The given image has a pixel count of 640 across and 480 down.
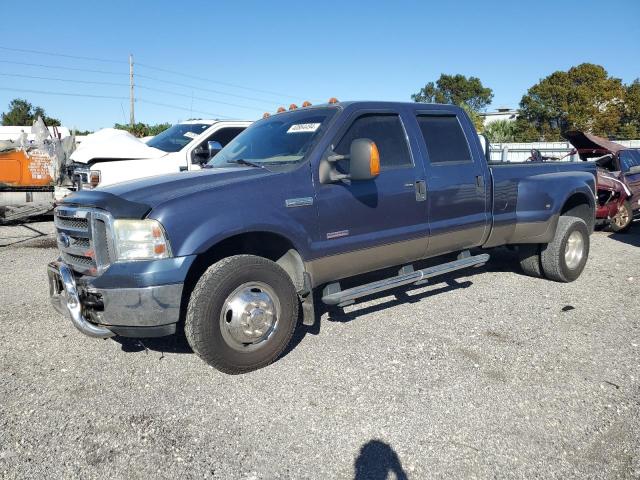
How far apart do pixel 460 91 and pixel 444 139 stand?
73478 mm

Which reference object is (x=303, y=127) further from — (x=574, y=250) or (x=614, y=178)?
(x=614, y=178)

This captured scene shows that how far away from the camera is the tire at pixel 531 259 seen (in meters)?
5.97

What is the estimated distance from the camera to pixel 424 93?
7581 cm

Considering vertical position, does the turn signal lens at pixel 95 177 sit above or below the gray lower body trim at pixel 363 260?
above

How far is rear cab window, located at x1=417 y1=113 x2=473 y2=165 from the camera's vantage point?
4711mm

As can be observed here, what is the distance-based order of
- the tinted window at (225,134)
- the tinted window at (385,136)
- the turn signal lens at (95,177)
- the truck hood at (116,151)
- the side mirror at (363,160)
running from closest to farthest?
1. the side mirror at (363,160)
2. the tinted window at (385,136)
3. the turn signal lens at (95,177)
4. the truck hood at (116,151)
5. the tinted window at (225,134)

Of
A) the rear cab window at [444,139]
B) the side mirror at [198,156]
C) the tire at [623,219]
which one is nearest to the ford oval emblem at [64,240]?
the rear cab window at [444,139]

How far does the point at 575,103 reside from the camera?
4609 cm

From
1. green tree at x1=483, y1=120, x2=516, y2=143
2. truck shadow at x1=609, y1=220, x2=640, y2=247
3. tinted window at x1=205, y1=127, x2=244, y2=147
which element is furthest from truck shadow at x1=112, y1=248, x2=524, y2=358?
green tree at x1=483, y1=120, x2=516, y2=143

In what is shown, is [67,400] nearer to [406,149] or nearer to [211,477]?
[211,477]

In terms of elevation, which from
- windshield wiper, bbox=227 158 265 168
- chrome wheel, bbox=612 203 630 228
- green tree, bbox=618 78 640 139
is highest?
green tree, bbox=618 78 640 139

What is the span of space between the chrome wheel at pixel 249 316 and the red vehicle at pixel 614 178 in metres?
8.02

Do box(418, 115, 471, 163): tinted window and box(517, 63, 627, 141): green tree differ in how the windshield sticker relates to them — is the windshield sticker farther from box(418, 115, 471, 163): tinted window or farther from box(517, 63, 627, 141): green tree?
box(517, 63, 627, 141): green tree

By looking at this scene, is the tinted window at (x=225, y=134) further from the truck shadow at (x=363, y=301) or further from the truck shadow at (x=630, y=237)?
the truck shadow at (x=630, y=237)
